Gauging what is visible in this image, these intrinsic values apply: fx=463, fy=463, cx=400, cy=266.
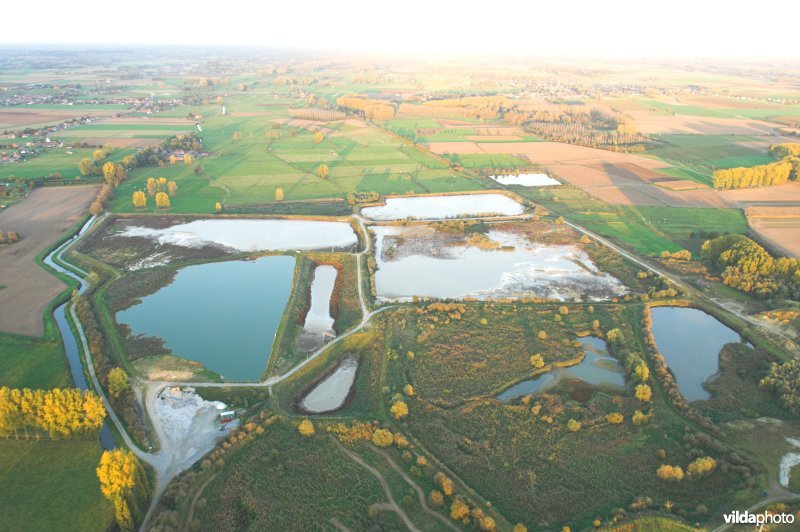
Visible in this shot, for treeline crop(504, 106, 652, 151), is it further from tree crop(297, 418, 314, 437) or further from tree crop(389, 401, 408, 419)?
tree crop(297, 418, 314, 437)

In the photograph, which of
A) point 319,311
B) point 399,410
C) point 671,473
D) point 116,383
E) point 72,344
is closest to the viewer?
point 671,473

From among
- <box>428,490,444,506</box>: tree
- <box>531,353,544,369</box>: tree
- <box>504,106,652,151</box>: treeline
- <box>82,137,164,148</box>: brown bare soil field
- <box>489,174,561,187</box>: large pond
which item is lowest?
<box>428,490,444,506</box>: tree

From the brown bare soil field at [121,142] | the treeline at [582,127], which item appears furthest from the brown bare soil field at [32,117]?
the treeline at [582,127]

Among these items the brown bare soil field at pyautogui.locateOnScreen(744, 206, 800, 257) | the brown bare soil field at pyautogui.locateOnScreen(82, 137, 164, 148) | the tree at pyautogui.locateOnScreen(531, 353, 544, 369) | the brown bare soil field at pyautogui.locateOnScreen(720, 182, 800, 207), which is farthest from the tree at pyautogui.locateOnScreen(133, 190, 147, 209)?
the brown bare soil field at pyautogui.locateOnScreen(720, 182, 800, 207)

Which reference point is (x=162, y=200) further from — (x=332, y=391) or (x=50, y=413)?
(x=332, y=391)

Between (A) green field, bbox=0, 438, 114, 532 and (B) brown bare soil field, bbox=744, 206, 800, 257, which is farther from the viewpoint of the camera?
(B) brown bare soil field, bbox=744, 206, 800, 257

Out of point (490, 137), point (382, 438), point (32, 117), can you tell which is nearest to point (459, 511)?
point (382, 438)
